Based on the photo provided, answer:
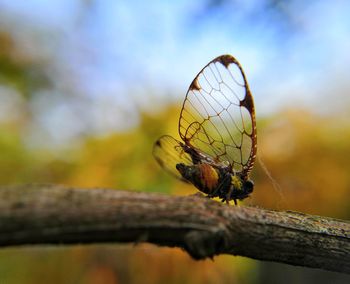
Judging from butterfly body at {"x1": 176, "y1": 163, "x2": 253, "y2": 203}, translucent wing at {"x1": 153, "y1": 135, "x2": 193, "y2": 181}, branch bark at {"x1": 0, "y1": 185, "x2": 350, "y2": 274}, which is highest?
translucent wing at {"x1": 153, "y1": 135, "x2": 193, "y2": 181}

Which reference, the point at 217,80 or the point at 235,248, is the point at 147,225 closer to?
the point at 235,248

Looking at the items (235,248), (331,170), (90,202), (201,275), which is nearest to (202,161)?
(235,248)

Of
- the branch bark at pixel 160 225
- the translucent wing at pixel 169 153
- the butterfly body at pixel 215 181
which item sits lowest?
the branch bark at pixel 160 225

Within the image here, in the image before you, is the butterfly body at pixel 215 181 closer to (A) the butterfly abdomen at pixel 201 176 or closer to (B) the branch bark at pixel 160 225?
(A) the butterfly abdomen at pixel 201 176

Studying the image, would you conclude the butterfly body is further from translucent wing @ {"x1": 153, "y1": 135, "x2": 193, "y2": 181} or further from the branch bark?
the branch bark

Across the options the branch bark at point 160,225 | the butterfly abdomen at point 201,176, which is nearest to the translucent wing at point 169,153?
the butterfly abdomen at point 201,176

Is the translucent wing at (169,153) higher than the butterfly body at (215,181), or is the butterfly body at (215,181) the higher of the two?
the translucent wing at (169,153)

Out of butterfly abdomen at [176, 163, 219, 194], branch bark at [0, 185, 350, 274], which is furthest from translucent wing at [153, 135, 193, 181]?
branch bark at [0, 185, 350, 274]
